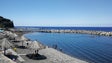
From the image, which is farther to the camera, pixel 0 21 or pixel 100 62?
pixel 0 21

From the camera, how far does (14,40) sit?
149ft

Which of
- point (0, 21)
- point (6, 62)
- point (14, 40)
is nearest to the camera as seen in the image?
point (6, 62)

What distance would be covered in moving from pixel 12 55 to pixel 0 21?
10010 cm

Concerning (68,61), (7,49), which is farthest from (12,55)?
(68,61)

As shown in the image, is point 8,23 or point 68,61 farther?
point 8,23

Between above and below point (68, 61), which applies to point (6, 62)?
above

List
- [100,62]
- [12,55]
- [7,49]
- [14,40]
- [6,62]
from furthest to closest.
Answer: [14,40], [100,62], [7,49], [12,55], [6,62]

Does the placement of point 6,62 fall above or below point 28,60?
above

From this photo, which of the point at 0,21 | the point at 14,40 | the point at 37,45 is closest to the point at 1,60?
the point at 37,45

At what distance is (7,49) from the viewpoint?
26688 mm

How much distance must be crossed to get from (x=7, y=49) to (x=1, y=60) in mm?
9986

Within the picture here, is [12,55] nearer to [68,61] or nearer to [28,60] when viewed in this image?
[28,60]

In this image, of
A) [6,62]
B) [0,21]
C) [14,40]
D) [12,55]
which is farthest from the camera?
[0,21]

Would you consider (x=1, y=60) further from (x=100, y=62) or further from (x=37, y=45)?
(x=100, y=62)
